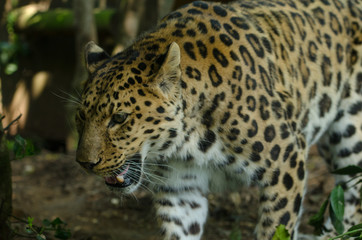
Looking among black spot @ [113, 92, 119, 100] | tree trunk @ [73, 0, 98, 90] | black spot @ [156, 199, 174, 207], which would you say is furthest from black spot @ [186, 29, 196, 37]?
tree trunk @ [73, 0, 98, 90]

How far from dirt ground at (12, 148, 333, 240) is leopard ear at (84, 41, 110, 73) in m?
2.04

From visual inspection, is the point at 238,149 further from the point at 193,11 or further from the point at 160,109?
the point at 193,11

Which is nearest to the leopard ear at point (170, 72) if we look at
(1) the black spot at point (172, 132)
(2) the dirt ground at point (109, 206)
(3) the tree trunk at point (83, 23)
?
(1) the black spot at point (172, 132)

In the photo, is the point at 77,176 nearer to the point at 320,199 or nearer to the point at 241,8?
the point at 320,199

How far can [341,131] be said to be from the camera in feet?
20.6

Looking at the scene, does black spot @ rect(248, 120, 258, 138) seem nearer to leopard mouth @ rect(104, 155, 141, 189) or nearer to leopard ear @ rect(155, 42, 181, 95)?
leopard ear @ rect(155, 42, 181, 95)

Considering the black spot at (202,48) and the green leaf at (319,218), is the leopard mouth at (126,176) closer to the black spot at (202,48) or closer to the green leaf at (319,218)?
the black spot at (202,48)

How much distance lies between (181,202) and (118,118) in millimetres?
1461

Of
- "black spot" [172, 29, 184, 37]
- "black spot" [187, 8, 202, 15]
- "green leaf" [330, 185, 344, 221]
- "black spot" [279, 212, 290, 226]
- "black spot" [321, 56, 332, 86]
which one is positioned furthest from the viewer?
"black spot" [321, 56, 332, 86]

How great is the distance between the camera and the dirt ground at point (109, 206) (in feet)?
23.0

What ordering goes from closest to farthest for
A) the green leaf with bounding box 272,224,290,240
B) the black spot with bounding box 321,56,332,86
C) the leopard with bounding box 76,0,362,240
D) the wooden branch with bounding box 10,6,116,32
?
the green leaf with bounding box 272,224,290,240, the leopard with bounding box 76,0,362,240, the black spot with bounding box 321,56,332,86, the wooden branch with bounding box 10,6,116,32

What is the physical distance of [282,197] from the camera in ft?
16.5

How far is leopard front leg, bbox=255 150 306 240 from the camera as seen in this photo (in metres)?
4.98

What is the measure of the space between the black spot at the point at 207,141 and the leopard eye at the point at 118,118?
0.77 m
